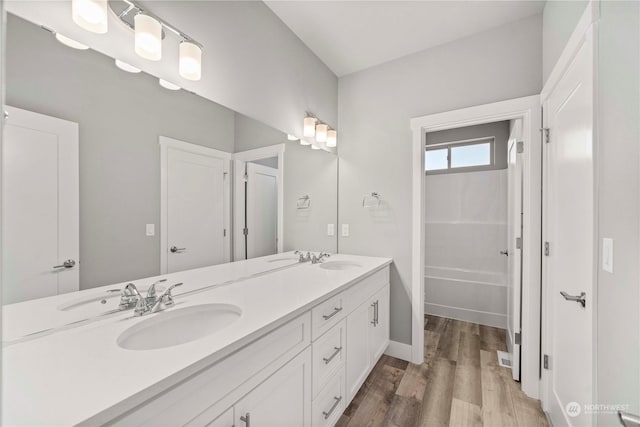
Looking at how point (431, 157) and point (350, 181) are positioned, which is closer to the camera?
point (350, 181)

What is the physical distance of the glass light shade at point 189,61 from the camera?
134 centimetres

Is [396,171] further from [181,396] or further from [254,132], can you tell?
[181,396]

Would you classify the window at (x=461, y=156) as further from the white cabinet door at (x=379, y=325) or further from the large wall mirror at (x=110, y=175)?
the large wall mirror at (x=110, y=175)

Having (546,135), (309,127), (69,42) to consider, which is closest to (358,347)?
(309,127)

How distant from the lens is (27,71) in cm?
87

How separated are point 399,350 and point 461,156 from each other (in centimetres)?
247

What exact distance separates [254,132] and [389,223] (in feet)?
4.57

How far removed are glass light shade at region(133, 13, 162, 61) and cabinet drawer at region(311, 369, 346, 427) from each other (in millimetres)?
1761

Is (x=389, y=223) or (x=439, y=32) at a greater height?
(x=439, y=32)

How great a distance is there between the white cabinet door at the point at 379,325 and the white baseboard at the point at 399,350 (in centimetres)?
7

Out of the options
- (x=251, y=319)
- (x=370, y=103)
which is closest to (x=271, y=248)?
(x=251, y=319)

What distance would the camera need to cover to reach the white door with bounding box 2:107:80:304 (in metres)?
0.83

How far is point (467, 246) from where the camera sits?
333cm

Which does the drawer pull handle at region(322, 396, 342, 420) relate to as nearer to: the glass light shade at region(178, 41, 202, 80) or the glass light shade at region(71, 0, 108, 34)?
the glass light shade at region(178, 41, 202, 80)
